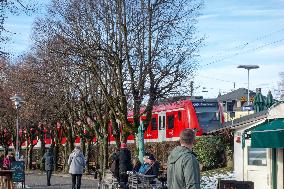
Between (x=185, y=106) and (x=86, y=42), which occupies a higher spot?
(x=86, y=42)

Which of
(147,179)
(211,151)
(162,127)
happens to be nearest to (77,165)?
(147,179)

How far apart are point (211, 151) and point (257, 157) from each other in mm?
15035

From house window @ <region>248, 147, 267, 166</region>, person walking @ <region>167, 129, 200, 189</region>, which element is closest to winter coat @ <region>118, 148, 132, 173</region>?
house window @ <region>248, 147, 267, 166</region>

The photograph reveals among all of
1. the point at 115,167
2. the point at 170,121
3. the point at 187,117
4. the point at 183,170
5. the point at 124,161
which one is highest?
the point at 187,117

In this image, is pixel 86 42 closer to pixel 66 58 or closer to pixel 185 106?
pixel 66 58

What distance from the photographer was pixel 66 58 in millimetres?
31141

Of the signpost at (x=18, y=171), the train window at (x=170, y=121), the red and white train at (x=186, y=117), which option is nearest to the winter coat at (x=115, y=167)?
the signpost at (x=18, y=171)

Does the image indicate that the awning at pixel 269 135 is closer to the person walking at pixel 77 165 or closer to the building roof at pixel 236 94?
the person walking at pixel 77 165

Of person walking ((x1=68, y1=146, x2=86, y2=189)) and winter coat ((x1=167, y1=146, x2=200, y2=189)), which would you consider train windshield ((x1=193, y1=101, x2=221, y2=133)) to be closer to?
person walking ((x1=68, y1=146, x2=86, y2=189))

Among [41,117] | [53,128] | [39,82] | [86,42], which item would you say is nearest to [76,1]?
[86,42]

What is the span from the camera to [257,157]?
17.7 m

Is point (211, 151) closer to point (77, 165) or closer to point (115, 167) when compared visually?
point (77, 165)

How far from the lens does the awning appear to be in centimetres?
1486

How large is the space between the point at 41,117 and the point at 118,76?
48.5 ft
